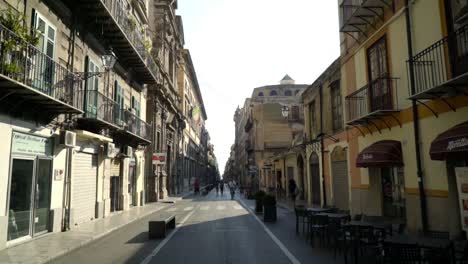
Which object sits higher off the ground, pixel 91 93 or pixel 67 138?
pixel 91 93

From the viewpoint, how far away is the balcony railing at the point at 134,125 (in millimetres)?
20878

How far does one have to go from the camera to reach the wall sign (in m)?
10.7

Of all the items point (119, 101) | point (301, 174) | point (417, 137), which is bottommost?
point (301, 174)

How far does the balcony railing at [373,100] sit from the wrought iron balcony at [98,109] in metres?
10.1

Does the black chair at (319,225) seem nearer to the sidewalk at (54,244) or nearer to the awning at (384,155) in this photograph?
the awning at (384,155)

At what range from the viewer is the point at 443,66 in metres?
8.98

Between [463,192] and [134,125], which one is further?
[134,125]

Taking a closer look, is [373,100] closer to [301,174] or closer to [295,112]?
[301,174]

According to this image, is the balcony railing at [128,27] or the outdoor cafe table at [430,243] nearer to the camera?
the outdoor cafe table at [430,243]

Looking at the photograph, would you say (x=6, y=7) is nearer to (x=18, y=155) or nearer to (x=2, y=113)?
(x=2, y=113)

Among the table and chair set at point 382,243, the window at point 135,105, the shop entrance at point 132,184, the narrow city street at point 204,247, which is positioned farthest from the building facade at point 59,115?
the table and chair set at point 382,243

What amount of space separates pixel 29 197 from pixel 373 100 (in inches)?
465

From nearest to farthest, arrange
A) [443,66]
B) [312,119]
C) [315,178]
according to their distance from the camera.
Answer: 1. [443,66]
2. [315,178]
3. [312,119]

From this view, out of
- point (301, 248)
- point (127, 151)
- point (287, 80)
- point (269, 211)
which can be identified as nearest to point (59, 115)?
point (127, 151)
